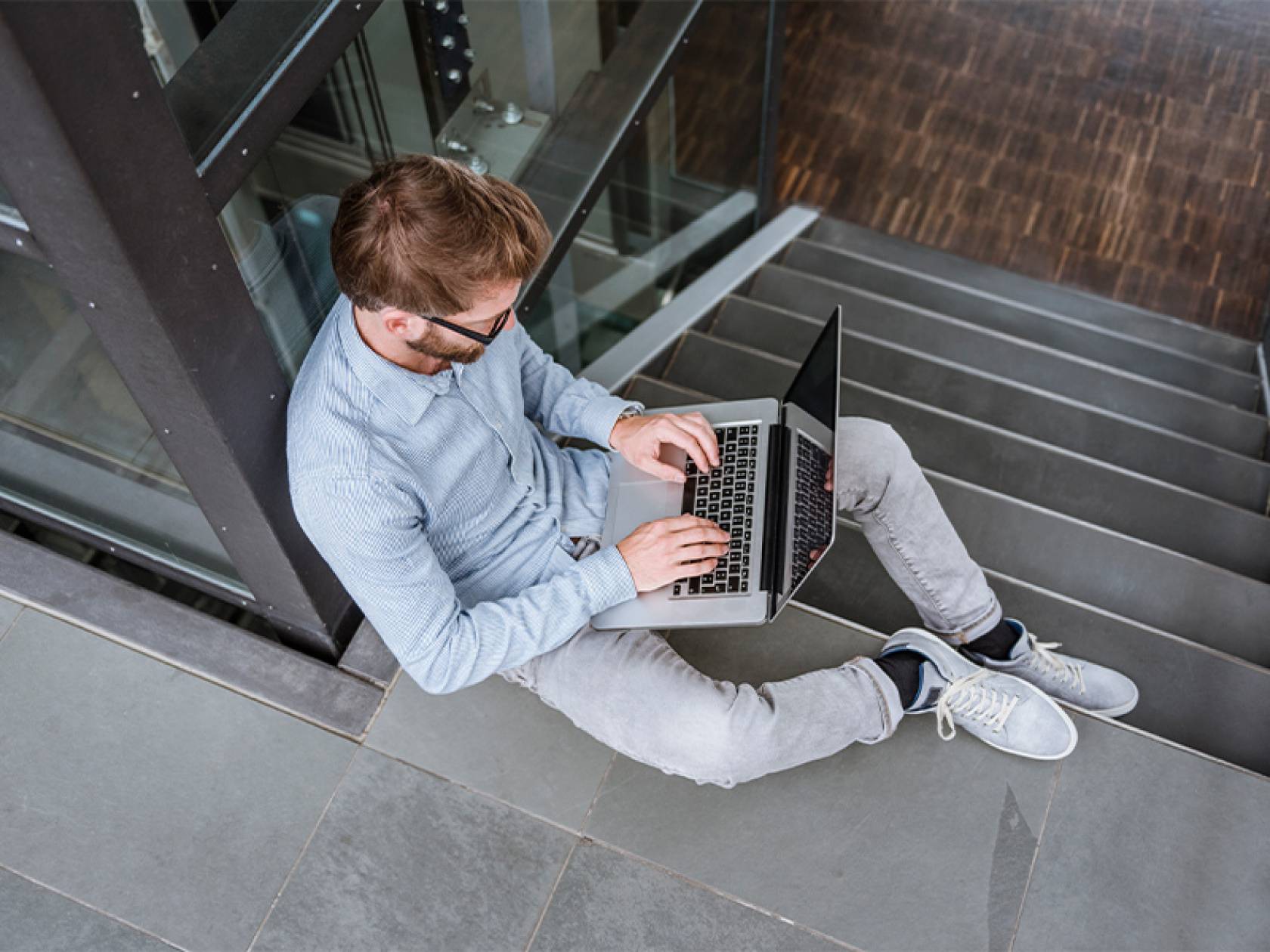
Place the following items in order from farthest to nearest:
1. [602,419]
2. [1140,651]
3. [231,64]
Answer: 1. [1140,651]
2. [602,419]
3. [231,64]

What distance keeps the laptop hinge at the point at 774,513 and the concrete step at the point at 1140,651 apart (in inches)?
22.7

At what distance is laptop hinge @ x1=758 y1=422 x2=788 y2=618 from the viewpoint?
6.37ft

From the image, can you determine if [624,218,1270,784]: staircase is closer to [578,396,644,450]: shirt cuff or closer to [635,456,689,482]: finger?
[635,456,689,482]: finger

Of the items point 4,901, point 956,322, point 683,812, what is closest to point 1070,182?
point 956,322

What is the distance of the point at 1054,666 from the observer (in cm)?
232

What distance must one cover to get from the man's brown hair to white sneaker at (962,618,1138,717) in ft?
4.43

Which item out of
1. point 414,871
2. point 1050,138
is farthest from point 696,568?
point 1050,138

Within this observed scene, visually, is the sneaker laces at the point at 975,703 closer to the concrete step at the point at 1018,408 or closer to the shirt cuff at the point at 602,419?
the shirt cuff at the point at 602,419

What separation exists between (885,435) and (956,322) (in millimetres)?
1684

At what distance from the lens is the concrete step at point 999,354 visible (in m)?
3.47

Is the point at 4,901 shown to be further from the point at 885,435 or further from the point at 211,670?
the point at 885,435

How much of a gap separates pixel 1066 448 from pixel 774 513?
1.60 meters

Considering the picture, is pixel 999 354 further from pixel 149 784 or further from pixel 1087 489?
pixel 149 784

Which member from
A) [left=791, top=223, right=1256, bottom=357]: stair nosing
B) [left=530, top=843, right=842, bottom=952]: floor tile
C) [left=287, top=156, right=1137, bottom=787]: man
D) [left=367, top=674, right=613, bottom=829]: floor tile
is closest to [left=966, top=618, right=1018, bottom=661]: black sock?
[left=287, top=156, right=1137, bottom=787]: man
